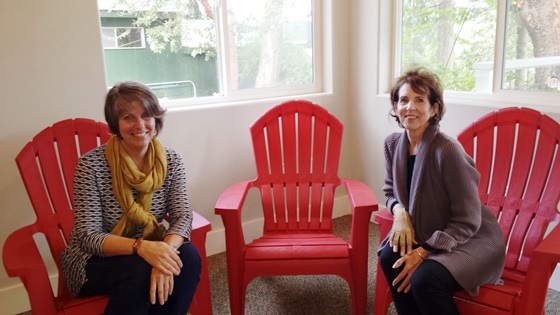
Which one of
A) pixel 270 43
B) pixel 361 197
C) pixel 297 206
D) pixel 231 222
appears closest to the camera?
pixel 231 222

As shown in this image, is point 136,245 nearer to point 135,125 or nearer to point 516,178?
point 135,125

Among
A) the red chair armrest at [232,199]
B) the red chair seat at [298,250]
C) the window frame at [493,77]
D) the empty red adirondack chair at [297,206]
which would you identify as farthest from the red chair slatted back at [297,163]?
the window frame at [493,77]

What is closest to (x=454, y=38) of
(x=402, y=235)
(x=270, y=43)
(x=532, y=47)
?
(x=532, y=47)

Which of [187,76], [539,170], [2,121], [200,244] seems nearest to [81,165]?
[200,244]

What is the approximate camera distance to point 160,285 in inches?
62.7

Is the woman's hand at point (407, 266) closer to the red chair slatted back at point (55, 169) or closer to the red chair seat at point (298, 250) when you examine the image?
the red chair seat at point (298, 250)

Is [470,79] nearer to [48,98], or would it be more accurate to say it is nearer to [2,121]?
[48,98]

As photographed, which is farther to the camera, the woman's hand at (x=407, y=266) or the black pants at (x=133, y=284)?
the woman's hand at (x=407, y=266)

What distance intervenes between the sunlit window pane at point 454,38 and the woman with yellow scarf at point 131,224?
1801 millimetres

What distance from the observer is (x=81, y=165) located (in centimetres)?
172

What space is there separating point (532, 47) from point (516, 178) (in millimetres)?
750

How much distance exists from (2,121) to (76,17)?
1.98 feet

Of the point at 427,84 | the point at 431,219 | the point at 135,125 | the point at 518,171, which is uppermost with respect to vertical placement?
the point at 427,84

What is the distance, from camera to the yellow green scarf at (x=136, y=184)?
172 cm
